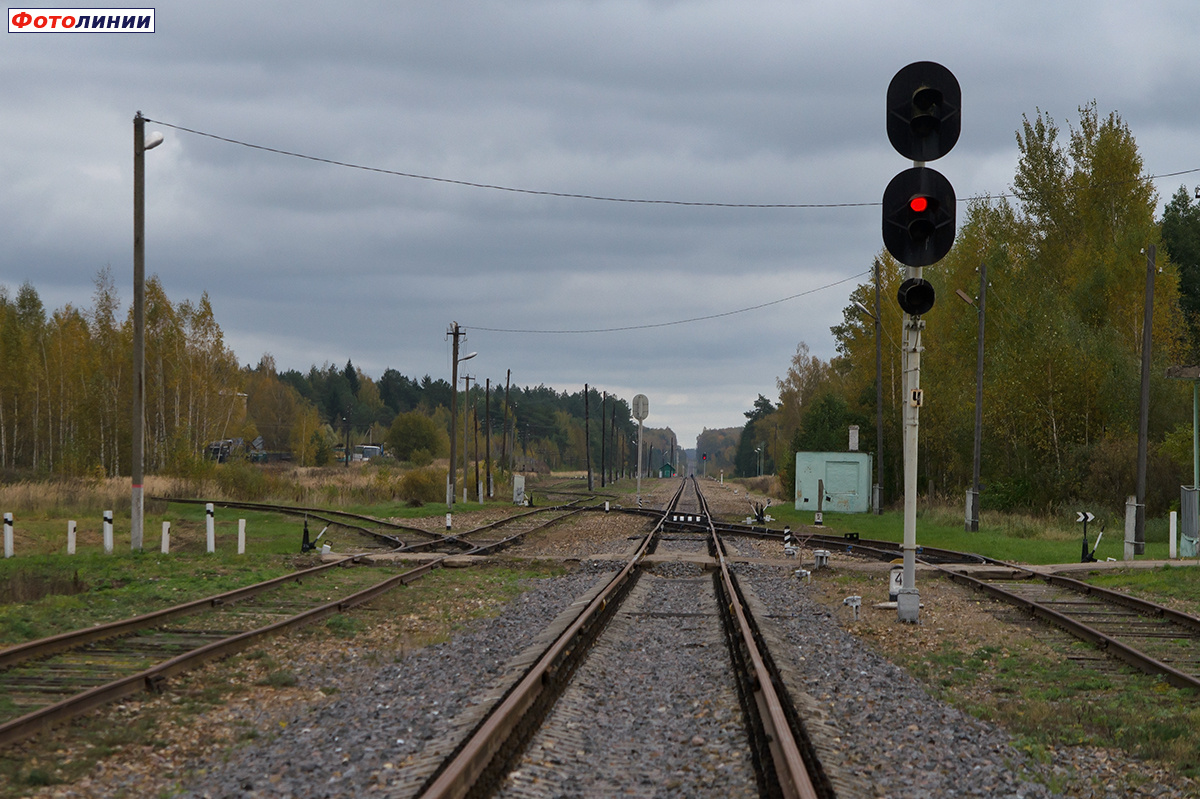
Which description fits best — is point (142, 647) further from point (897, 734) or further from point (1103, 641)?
point (1103, 641)

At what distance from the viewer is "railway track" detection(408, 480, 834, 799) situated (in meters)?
5.70

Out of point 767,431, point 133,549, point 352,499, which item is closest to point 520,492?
point 352,499

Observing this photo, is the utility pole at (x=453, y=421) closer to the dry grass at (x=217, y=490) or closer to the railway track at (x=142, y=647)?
the dry grass at (x=217, y=490)

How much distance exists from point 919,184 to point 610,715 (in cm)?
730

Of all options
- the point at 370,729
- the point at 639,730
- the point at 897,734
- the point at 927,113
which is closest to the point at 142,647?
the point at 370,729

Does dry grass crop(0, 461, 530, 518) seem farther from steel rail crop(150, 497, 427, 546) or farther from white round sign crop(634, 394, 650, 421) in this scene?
white round sign crop(634, 394, 650, 421)

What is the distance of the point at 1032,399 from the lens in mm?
37625

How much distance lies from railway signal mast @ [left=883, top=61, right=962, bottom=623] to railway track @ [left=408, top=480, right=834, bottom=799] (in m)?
3.47

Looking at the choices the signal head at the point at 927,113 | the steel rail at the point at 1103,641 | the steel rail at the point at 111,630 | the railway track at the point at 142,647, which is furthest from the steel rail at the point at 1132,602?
the steel rail at the point at 111,630

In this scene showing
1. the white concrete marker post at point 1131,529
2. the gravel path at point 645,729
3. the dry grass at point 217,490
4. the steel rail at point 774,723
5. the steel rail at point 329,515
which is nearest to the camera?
the steel rail at point 774,723

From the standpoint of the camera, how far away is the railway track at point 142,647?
772 cm

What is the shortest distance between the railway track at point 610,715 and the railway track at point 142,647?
3.10m

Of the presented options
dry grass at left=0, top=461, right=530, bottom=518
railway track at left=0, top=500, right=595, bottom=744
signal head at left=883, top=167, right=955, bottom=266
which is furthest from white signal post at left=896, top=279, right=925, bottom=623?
dry grass at left=0, top=461, right=530, bottom=518

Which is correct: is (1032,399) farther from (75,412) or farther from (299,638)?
(75,412)
